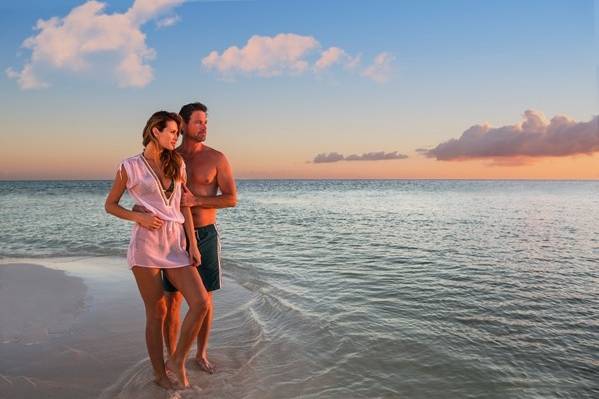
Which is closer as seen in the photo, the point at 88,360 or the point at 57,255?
the point at 88,360

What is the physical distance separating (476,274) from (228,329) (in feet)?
18.4

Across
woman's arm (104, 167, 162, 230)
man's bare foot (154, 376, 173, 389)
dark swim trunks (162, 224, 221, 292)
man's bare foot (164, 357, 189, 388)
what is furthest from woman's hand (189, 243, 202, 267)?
man's bare foot (154, 376, 173, 389)

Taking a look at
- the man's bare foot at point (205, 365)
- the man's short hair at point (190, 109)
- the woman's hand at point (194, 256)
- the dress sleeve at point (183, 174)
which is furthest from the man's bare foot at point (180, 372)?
the man's short hair at point (190, 109)

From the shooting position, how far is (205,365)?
4.39 m

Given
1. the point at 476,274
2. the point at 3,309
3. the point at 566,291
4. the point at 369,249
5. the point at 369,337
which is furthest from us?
the point at 369,249

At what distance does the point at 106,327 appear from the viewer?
18.2 feet

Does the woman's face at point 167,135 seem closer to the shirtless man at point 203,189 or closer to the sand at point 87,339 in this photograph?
the shirtless man at point 203,189

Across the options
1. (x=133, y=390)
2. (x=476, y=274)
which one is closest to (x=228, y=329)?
(x=133, y=390)

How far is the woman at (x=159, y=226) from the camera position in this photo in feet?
11.7

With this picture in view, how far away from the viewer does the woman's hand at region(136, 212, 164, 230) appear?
3566 mm

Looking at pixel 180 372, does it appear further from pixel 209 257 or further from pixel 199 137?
pixel 199 137

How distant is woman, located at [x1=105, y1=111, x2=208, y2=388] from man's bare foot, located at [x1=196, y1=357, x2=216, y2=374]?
57cm

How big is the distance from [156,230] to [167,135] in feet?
2.41

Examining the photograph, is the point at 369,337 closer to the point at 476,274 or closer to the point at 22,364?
the point at 22,364
